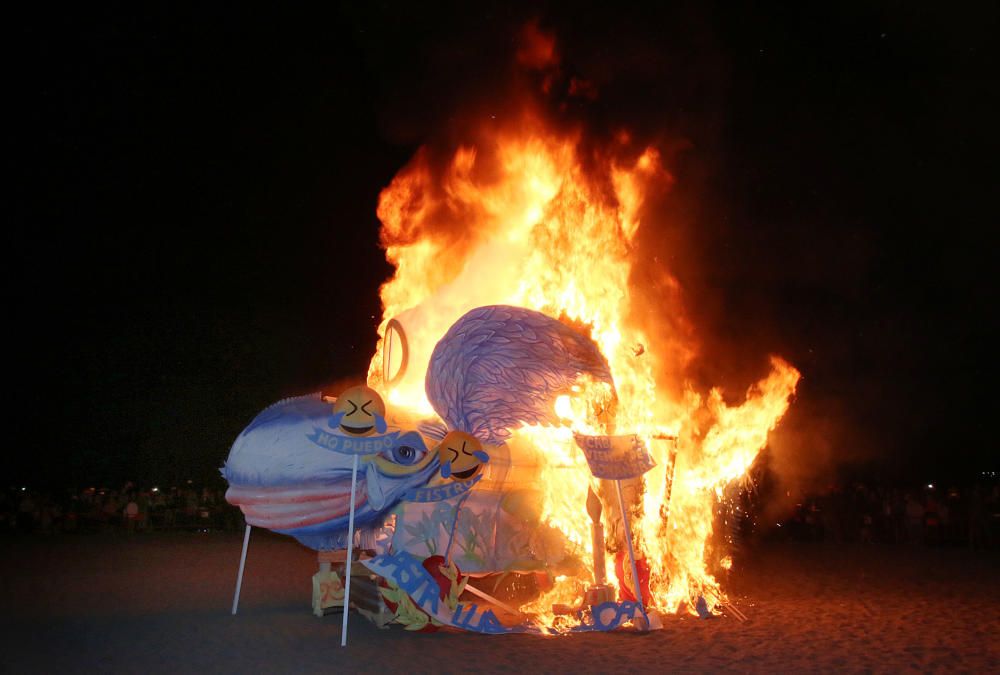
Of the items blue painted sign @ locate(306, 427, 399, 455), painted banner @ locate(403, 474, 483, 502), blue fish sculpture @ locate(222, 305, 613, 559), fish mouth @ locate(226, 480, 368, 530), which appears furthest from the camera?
fish mouth @ locate(226, 480, 368, 530)

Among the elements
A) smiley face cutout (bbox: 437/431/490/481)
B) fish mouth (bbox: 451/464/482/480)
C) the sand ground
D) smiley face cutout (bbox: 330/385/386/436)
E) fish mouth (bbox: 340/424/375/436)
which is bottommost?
the sand ground

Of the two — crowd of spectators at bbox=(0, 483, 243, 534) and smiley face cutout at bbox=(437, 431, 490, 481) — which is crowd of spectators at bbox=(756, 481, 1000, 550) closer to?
smiley face cutout at bbox=(437, 431, 490, 481)

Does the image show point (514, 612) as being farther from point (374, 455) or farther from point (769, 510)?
point (769, 510)

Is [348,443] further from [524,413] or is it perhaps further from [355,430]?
[524,413]

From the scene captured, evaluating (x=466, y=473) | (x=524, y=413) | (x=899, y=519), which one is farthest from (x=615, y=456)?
(x=899, y=519)

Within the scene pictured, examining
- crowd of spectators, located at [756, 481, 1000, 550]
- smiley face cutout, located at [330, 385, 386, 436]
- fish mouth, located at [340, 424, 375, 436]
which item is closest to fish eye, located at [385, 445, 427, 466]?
smiley face cutout, located at [330, 385, 386, 436]

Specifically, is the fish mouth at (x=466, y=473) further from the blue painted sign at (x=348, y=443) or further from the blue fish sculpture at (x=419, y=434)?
the blue painted sign at (x=348, y=443)

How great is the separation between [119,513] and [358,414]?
19.0 metres

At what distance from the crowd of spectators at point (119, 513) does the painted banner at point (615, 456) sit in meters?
17.8

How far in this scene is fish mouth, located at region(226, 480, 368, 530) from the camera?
977 centimetres

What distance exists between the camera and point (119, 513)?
24.8 metres

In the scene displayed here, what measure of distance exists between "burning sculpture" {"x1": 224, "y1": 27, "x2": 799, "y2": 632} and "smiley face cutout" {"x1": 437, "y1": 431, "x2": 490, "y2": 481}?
2 cm

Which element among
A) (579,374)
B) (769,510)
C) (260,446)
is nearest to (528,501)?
(579,374)

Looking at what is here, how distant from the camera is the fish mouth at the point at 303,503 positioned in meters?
9.77
